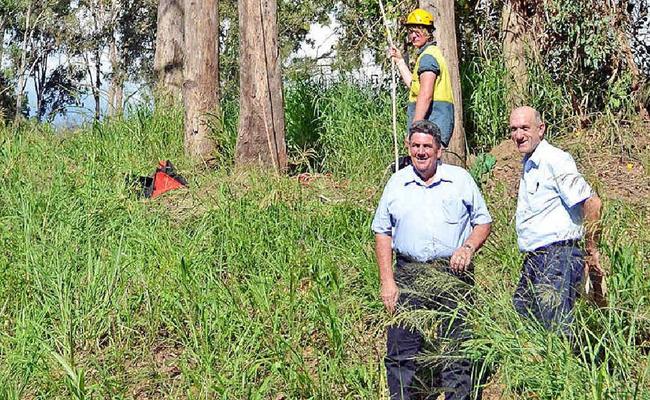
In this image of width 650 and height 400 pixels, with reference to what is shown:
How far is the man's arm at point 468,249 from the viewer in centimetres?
404

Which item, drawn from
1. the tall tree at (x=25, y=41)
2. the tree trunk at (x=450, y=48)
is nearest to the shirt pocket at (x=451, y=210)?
the tree trunk at (x=450, y=48)

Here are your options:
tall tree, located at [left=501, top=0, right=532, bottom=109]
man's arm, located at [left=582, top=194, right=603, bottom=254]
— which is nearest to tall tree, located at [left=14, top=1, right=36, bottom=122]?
tall tree, located at [left=501, top=0, right=532, bottom=109]

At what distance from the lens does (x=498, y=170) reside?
309 inches

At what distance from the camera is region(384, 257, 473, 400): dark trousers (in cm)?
409

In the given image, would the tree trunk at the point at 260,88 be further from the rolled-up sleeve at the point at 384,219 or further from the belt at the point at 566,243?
the belt at the point at 566,243

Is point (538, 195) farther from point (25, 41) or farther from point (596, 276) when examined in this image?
point (25, 41)

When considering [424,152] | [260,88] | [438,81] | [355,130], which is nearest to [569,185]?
[424,152]

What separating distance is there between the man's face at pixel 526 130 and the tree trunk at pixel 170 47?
7647 millimetres

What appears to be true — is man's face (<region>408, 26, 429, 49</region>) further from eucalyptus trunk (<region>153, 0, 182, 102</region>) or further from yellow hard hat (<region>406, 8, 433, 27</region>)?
eucalyptus trunk (<region>153, 0, 182, 102</region>)

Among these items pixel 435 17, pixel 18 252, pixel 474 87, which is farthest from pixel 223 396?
pixel 474 87

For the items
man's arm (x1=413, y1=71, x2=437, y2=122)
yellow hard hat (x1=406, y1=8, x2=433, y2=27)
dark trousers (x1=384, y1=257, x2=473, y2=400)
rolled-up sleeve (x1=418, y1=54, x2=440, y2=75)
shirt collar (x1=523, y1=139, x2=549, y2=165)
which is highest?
yellow hard hat (x1=406, y1=8, x2=433, y2=27)

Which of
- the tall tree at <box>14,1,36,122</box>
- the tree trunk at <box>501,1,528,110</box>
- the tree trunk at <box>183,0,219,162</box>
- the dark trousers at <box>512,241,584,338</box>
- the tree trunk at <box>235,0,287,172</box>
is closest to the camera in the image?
the dark trousers at <box>512,241,584,338</box>

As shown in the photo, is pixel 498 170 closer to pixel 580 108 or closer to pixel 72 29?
pixel 580 108

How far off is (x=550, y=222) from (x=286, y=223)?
2.30 metres
